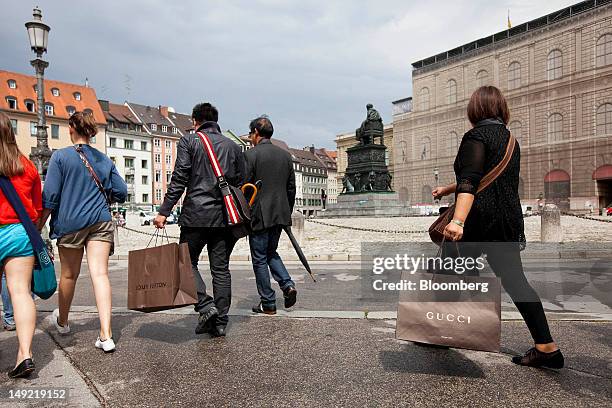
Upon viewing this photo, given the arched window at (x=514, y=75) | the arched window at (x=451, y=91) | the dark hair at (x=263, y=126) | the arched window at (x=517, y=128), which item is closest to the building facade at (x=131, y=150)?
the arched window at (x=451, y=91)

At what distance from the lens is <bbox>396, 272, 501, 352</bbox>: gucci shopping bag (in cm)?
271

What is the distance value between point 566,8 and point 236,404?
170ft

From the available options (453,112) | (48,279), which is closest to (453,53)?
(453,112)

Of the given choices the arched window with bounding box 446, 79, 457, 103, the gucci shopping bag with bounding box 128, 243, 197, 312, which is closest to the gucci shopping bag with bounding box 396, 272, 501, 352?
the gucci shopping bag with bounding box 128, 243, 197, 312

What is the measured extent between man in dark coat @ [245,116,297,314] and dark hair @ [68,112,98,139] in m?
1.47

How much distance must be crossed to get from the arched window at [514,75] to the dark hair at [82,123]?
165 feet

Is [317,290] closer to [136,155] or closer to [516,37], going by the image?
[516,37]

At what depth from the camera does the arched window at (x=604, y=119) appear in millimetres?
41312

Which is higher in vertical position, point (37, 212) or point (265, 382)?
point (37, 212)

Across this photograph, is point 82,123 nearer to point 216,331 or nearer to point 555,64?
point 216,331

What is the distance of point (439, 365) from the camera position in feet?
10.5

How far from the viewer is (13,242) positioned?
309 cm

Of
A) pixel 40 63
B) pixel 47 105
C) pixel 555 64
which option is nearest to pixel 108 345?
pixel 40 63

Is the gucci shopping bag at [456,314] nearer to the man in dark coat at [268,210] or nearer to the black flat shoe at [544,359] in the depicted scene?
the black flat shoe at [544,359]
